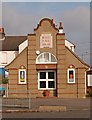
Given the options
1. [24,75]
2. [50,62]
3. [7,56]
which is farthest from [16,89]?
[7,56]

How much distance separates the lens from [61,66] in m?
38.8

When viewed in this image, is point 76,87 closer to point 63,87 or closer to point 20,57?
point 63,87

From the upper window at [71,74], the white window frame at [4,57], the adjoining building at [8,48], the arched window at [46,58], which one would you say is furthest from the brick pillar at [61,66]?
the white window frame at [4,57]

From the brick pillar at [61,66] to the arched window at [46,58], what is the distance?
23.4 inches

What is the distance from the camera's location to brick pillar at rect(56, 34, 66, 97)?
3866 cm

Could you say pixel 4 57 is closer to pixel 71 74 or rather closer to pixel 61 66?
pixel 61 66

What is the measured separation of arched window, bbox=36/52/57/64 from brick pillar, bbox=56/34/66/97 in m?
0.59

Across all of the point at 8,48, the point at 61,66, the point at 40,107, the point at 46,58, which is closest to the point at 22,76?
the point at 46,58

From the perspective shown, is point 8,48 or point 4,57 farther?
point 8,48

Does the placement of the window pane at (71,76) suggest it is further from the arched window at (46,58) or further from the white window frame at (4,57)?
the white window frame at (4,57)

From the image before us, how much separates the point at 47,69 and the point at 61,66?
1381mm

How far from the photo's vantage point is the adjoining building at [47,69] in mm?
38656

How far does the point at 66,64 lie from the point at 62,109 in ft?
54.6

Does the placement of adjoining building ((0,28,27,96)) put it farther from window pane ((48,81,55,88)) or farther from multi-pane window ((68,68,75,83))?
multi-pane window ((68,68,75,83))
